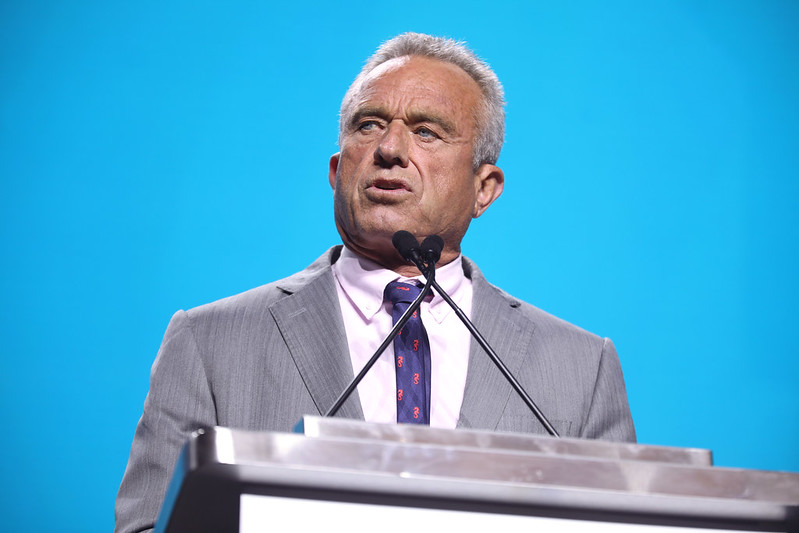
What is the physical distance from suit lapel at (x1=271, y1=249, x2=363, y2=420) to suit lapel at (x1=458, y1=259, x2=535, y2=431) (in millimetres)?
232

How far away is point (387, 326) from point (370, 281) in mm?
112

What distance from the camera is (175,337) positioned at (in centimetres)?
167

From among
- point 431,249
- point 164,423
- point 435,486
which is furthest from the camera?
point 164,423

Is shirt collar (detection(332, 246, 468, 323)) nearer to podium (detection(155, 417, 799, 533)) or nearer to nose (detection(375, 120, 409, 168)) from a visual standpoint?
nose (detection(375, 120, 409, 168))

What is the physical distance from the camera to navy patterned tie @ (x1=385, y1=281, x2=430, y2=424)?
1591mm

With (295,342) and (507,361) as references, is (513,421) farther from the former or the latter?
(295,342)

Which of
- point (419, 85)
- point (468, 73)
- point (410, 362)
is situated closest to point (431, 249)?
point (410, 362)

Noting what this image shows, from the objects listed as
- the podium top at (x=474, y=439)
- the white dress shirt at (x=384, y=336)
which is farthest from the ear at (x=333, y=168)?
the podium top at (x=474, y=439)

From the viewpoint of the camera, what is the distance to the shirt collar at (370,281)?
1.79m

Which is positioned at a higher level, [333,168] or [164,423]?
[333,168]

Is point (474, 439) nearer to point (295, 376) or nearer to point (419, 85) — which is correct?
point (295, 376)

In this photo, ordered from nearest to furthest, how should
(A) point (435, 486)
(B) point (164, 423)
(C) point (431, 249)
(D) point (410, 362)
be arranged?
1. (A) point (435, 486)
2. (C) point (431, 249)
3. (B) point (164, 423)
4. (D) point (410, 362)

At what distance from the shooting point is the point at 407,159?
1753 mm

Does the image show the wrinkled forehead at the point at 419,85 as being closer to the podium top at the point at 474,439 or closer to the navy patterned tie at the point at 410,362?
the navy patterned tie at the point at 410,362
